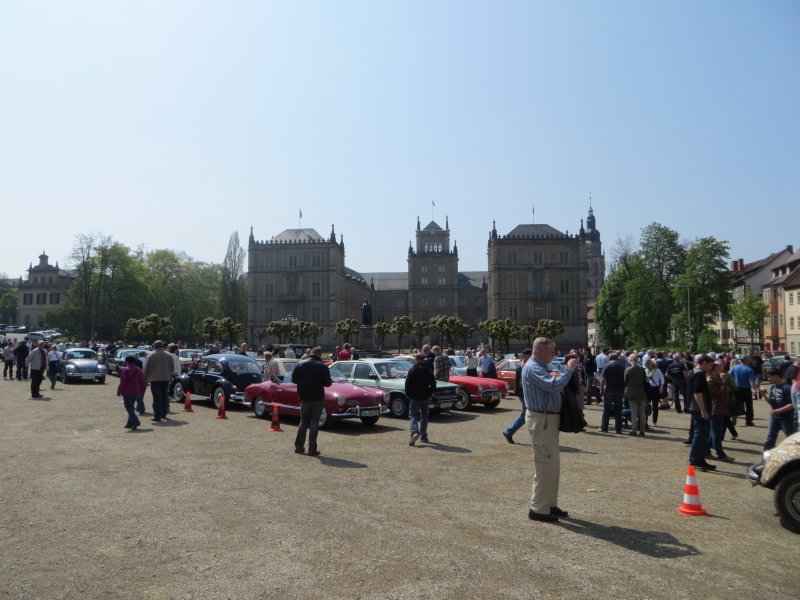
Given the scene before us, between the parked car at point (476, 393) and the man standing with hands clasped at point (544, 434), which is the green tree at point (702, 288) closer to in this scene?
the parked car at point (476, 393)

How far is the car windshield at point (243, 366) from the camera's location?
773 inches

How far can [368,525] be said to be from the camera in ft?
23.5

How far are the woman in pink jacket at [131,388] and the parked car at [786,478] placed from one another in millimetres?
12583

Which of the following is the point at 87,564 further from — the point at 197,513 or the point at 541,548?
the point at 541,548

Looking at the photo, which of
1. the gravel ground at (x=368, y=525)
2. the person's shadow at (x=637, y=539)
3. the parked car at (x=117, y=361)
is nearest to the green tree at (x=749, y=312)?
the parked car at (x=117, y=361)

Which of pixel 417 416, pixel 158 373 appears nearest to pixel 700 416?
pixel 417 416

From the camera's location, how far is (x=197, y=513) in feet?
25.0

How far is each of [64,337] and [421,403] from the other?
84297 mm

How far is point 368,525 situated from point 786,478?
4901 mm

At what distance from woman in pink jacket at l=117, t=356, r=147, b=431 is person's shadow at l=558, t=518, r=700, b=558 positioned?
1079 cm

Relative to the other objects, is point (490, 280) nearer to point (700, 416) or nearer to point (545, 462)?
point (700, 416)

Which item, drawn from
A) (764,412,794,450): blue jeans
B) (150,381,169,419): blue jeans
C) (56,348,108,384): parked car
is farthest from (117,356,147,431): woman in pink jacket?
(56,348,108,384): parked car

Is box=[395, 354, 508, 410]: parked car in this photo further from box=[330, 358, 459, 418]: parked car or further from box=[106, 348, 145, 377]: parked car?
box=[106, 348, 145, 377]: parked car

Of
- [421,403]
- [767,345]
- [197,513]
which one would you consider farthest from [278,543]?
[767,345]
